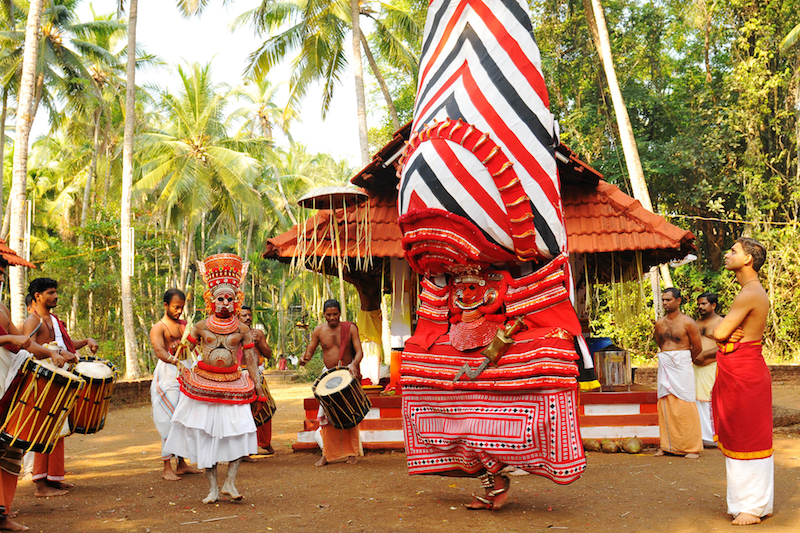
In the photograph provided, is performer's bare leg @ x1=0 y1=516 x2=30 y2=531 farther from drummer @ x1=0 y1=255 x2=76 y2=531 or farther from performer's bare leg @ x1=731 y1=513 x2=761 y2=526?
performer's bare leg @ x1=731 y1=513 x2=761 y2=526

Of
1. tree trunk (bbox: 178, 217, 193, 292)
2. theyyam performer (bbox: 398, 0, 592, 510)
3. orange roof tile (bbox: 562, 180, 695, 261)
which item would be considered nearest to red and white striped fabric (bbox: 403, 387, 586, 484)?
theyyam performer (bbox: 398, 0, 592, 510)

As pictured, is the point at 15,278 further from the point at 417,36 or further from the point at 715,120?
the point at 715,120

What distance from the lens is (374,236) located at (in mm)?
8594

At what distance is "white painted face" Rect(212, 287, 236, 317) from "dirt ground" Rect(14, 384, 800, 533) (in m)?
1.55

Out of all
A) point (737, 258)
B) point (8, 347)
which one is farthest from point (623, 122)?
point (8, 347)

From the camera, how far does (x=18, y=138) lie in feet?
49.3

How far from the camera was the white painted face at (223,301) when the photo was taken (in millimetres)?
5641

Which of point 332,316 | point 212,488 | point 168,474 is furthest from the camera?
point 332,316

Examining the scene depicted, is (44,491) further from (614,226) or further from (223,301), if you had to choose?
(614,226)

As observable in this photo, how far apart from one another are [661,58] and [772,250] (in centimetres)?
733

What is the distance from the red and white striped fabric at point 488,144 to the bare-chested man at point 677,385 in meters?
4.03

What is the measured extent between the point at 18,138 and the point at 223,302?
12.1m

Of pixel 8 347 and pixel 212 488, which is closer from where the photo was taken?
pixel 8 347

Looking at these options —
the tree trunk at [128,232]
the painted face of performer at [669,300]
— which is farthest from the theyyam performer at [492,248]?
the tree trunk at [128,232]
